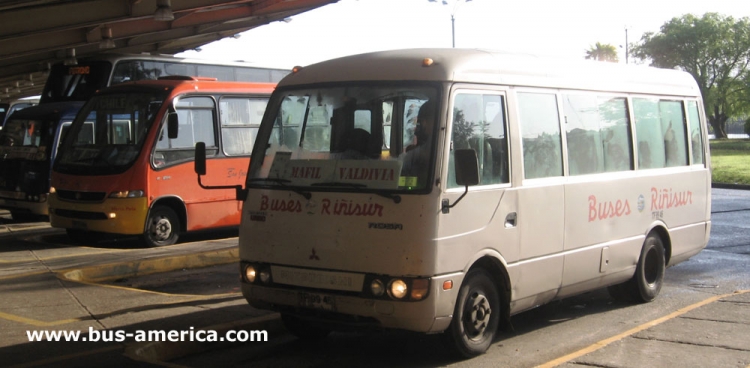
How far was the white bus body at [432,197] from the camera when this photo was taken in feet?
21.7

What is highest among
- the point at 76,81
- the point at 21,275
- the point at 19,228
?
the point at 76,81

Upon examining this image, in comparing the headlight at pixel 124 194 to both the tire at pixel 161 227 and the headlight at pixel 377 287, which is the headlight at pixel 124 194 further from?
the headlight at pixel 377 287

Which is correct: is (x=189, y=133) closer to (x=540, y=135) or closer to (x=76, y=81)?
(x=76, y=81)

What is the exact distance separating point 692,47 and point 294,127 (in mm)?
82156

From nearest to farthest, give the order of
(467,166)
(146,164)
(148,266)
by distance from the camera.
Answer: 1. (467,166)
2. (148,266)
3. (146,164)

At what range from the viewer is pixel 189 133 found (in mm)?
15156

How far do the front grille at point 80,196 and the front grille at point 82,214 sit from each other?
211mm

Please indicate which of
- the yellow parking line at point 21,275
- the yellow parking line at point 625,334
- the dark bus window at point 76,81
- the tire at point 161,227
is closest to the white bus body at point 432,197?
the yellow parking line at point 625,334

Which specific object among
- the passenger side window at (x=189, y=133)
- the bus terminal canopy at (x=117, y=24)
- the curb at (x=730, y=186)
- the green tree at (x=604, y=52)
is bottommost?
the curb at (x=730, y=186)

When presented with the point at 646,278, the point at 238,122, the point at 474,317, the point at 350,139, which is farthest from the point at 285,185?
the point at 238,122

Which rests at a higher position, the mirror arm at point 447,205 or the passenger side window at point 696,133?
the passenger side window at point 696,133

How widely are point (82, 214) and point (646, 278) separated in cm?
912

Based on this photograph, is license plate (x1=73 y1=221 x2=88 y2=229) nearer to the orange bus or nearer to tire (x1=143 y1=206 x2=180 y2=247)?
the orange bus

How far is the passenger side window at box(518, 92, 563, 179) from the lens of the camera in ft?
25.4
